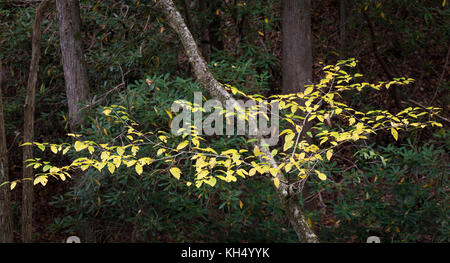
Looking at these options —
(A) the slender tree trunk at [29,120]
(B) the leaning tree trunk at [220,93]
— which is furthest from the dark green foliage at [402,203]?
(A) the slender tree trunk at [29,120]

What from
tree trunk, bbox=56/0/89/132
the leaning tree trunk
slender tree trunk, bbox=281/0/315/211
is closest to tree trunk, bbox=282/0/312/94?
slender tree trunk, bbox=281/0/315/211

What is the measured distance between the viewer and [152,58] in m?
6.07

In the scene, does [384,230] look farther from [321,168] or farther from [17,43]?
[17,43]

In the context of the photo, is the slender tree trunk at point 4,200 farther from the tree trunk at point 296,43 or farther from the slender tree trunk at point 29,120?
the tree trunk at point 296,43

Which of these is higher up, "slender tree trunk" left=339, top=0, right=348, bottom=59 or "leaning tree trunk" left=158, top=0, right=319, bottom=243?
"slender tree trunk" left=339, top=0, right=348, bottom=59

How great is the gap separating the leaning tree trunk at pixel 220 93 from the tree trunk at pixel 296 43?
200cm

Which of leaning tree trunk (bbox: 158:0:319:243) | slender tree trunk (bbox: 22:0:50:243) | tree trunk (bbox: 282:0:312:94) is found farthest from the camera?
Result: tree trunk (bbox: 282:0:312:94)

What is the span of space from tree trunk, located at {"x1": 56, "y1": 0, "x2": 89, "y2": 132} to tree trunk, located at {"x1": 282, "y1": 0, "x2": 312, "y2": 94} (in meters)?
2.46

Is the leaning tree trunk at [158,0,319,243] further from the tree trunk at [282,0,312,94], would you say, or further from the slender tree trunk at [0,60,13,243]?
the tree trunk at [282,0,312,94]

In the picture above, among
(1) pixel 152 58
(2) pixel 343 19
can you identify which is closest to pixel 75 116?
(1) pixel 152 58

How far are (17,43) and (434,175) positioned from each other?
553 centimetres

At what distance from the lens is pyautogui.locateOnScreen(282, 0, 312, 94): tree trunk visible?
19.1ft

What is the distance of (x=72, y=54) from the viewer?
5.99 meters

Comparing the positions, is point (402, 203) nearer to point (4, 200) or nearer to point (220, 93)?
point (220, 93)
